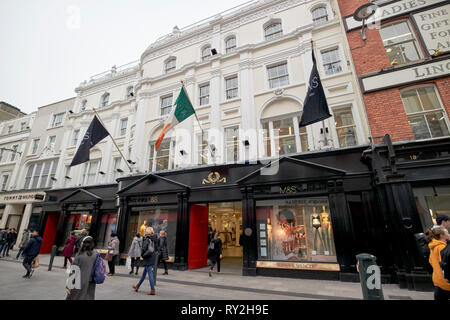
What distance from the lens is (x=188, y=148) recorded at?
40.4 feet

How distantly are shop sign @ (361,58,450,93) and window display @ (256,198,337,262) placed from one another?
211 inches

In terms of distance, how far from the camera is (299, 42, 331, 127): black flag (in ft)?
26.8

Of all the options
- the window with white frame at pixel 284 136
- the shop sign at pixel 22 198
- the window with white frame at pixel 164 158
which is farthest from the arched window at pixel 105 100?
the window with white frame at pixel 284 136

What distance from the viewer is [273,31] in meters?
13.2

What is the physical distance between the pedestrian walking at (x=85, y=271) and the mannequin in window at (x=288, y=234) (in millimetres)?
7387

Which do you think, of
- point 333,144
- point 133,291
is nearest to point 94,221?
point 133,291

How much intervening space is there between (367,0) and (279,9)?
16.1 feet

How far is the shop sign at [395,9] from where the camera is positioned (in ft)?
30.8

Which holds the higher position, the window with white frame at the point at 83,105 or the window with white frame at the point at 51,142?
the window with white frame at the point at 83,105

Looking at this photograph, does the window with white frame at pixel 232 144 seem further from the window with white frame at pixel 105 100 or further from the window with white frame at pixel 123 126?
the window with white frame at pixel 105 100

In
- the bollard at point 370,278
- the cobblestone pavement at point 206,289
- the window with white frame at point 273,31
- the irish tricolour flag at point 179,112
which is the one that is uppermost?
the window with white frame at point 273,31

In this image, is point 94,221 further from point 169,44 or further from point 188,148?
point 169,44

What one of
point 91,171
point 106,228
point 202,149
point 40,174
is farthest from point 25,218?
point 202,149

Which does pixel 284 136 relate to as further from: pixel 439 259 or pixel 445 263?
pixel 445 263
